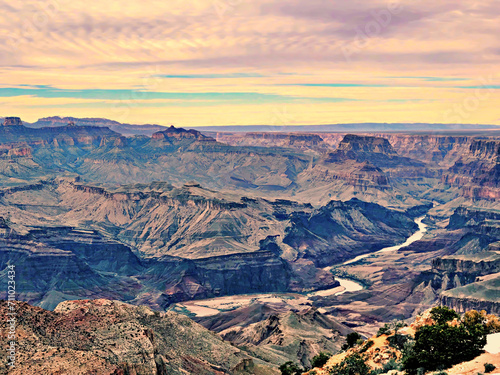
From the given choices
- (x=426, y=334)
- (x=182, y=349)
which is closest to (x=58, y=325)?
(x=182, y=349)

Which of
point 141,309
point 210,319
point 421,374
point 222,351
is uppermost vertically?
point 421,374

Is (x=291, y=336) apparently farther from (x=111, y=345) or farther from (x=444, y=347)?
(x=444, y=347)

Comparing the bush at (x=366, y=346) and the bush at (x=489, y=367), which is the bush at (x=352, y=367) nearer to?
the bush at (x=366, y=346)

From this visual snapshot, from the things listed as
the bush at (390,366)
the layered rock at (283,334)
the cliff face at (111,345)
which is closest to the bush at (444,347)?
the bush at (390,366)

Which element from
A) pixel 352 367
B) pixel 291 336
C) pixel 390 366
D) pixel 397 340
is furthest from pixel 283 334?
pixel 390 366

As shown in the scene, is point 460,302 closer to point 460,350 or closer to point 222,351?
point 222,351
